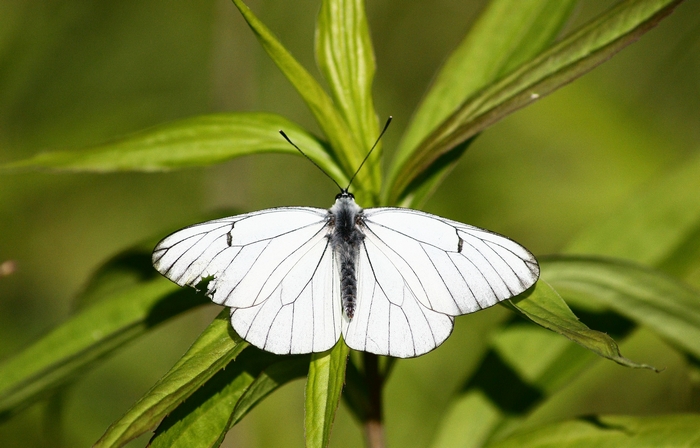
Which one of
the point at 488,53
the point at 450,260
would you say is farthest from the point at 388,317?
the point at 488,53

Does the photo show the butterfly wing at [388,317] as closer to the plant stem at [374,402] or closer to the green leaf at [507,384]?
the plant stem at [374,402]

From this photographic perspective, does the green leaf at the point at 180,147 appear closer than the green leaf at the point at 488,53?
Yes

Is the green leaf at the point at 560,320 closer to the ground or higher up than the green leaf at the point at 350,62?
closer to the ground

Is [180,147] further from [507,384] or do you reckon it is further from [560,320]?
Answer: [507,384]

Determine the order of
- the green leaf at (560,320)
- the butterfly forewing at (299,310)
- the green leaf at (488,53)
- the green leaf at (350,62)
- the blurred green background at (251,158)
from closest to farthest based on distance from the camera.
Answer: the green leaf at (560,320) < the butterfly forewing at (299,310) < the green leaf at (350,62) < the green leaf at (488,53) < the blurred green background at (251,158)

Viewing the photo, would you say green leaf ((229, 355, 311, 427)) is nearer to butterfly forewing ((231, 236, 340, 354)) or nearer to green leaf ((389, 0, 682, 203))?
butterfly forewing ((231, 236, 340, 354))

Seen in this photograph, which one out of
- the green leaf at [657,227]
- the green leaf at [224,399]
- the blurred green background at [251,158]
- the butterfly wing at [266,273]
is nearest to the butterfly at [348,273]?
the butterfly wing at [266,273]
